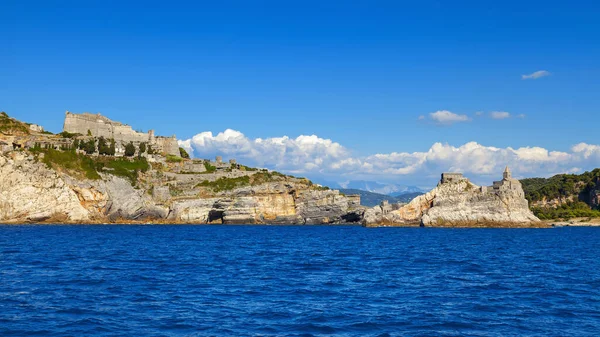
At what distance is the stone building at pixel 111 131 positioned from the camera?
13350cm

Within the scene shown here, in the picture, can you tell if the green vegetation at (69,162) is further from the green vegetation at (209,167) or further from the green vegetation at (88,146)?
the green vegetation at (209,167)

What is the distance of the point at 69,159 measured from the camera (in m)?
106

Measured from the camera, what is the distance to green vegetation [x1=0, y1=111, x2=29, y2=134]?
389ft

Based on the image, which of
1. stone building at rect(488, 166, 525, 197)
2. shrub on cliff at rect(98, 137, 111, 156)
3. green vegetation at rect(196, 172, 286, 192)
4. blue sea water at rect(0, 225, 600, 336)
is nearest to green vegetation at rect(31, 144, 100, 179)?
shrub on cliff at rect(98, 137, 111, 156)

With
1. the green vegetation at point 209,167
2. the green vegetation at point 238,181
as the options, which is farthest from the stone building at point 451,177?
the green vegetation at point 209,167

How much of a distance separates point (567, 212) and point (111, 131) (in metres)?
109

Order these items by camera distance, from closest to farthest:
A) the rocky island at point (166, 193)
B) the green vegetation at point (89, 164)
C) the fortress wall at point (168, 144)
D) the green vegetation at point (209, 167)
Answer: the rocky island at point (166, 193), the green vegetation at point (89, 164), the green vegetation at point (209, 167), the fortress wall at point (168, 144)

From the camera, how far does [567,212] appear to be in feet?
466

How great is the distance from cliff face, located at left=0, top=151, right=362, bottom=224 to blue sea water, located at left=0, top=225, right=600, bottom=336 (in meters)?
53.3

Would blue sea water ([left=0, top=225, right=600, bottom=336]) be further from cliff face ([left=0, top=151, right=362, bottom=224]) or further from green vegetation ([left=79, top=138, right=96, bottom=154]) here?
green vegetation ([left=79, top=138, right=96, bottom=154])

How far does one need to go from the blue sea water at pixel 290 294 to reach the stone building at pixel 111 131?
91454 millimetres

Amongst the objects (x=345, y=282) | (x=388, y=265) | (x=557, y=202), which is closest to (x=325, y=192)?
(x=557, y=202)

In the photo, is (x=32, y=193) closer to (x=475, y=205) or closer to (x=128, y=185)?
(x=128, y=185)

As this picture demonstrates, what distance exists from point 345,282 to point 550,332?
1295 centimetres
